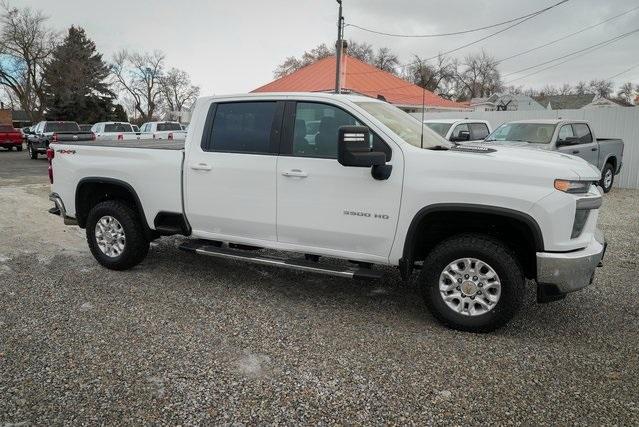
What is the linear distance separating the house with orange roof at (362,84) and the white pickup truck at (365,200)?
2373 centimetres

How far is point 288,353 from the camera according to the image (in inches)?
143

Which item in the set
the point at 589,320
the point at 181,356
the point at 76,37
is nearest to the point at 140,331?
the point at 181,356

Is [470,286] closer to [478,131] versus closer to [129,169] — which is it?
[129,169]

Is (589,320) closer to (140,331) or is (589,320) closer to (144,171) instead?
(140,331)

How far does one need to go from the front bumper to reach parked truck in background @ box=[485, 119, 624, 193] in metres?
6.66

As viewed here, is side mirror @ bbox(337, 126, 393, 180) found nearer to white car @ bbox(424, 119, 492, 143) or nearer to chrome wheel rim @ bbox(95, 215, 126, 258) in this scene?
chrome wheel rim @ bbox(95, 215, 126, 258)

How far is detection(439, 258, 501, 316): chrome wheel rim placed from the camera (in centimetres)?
385

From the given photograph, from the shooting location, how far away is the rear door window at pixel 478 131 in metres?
12.9

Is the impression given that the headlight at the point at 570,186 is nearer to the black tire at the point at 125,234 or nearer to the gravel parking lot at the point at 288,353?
the gravel parking lot at the point at 288,353

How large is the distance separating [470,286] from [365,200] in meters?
1.09

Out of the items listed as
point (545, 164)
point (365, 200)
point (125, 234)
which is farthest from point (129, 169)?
point (545, 164)

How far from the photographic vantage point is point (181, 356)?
355 centimetres

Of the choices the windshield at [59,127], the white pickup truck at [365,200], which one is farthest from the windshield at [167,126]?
the white pickup truck at [365,200]

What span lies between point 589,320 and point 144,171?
452 cm
